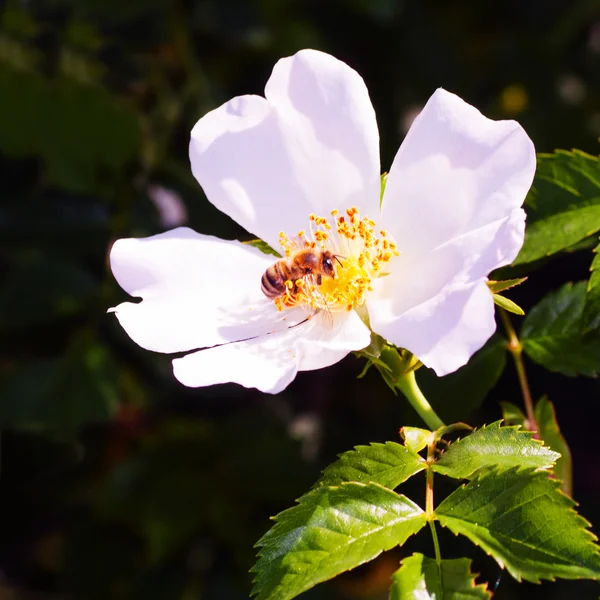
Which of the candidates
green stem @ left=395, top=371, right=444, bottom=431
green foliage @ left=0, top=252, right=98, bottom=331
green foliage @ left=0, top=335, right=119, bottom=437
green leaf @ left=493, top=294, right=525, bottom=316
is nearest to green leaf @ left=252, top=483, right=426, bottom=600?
green stem @ left=395, top=371, right=444, bottom=431

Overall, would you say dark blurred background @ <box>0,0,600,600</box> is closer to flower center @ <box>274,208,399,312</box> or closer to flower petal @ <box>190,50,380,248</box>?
flower center @ <box>274,208,399,312</box>

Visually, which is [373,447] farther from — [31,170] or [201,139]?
[31,170]

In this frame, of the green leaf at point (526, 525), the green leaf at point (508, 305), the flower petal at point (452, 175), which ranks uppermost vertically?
the flower petal at point (452, 175)

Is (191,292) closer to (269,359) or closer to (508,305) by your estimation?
(269,359)

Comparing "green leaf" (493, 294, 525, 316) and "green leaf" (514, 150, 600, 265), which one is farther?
"green leaf" (514, 150, 600, 265)

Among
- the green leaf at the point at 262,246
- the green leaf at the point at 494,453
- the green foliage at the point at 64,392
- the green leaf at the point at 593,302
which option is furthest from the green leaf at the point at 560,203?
the green foliage at the point at 64,392

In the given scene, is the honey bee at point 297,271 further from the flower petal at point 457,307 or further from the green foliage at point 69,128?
the green foliage at point 69,128
